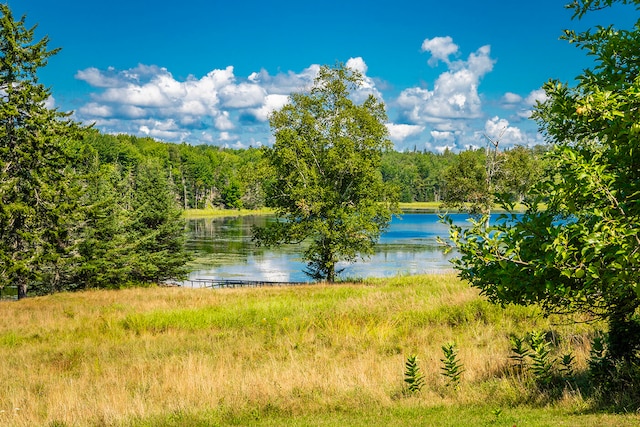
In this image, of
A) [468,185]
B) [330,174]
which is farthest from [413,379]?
[468,185]

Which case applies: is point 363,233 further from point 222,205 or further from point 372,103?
point 222,205

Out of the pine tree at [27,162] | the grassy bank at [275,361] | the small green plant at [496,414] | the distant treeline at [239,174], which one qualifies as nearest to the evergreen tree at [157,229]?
the distant treeline at [239,174]

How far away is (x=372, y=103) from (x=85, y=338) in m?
22.1

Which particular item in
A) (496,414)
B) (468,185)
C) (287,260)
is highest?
(468,185)

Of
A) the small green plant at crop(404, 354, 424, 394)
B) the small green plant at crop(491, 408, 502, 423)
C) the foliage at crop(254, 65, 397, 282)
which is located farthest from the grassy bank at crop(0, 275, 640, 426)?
the foliage at crop(254, 65, 397, 282)

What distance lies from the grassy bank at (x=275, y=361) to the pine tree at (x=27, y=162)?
527 centimetres

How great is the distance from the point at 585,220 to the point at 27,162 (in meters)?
27.9

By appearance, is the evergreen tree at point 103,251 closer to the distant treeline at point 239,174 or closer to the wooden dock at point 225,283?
the wooden dock at point 225,283

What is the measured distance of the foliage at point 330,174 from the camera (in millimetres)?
30328

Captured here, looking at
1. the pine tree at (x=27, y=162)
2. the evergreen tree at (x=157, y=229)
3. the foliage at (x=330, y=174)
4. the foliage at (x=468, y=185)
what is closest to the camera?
the pine tree at (x=27, y=162)

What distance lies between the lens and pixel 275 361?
37.5ft

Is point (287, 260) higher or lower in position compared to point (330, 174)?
lower

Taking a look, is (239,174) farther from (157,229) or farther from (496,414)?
(496,414)

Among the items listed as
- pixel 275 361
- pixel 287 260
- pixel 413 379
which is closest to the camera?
pixel 413 379
